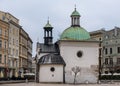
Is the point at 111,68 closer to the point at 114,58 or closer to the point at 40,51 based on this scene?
the point at 114,58

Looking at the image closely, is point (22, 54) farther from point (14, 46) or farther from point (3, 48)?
point (3, 48)

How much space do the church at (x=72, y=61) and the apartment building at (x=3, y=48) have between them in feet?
49.2

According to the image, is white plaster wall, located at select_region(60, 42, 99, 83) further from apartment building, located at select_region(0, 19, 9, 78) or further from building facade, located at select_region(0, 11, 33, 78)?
building facade, located at select_region(0, 11, 33, 78)

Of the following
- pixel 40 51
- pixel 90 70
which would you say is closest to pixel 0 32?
pixel 40 51

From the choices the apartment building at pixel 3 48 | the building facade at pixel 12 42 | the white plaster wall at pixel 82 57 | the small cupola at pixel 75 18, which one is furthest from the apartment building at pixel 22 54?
the white plaster wall at pixel 82 57

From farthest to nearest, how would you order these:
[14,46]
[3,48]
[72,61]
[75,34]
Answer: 1. [14,46]
2. [3,48]
3. [75,34]
4. [72,61]

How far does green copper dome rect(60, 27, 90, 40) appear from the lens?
257 feet

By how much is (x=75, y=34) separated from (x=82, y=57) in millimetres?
5037

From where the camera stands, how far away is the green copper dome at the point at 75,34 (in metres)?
78.2

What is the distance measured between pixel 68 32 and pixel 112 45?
37.8 m

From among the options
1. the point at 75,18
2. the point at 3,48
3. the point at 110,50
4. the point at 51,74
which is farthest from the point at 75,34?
the point at 110,50

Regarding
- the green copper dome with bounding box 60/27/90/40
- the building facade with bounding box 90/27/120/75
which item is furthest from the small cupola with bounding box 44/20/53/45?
the building facade with bounding box 90/27/120/75

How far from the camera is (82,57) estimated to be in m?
77.2

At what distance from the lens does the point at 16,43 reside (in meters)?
104
